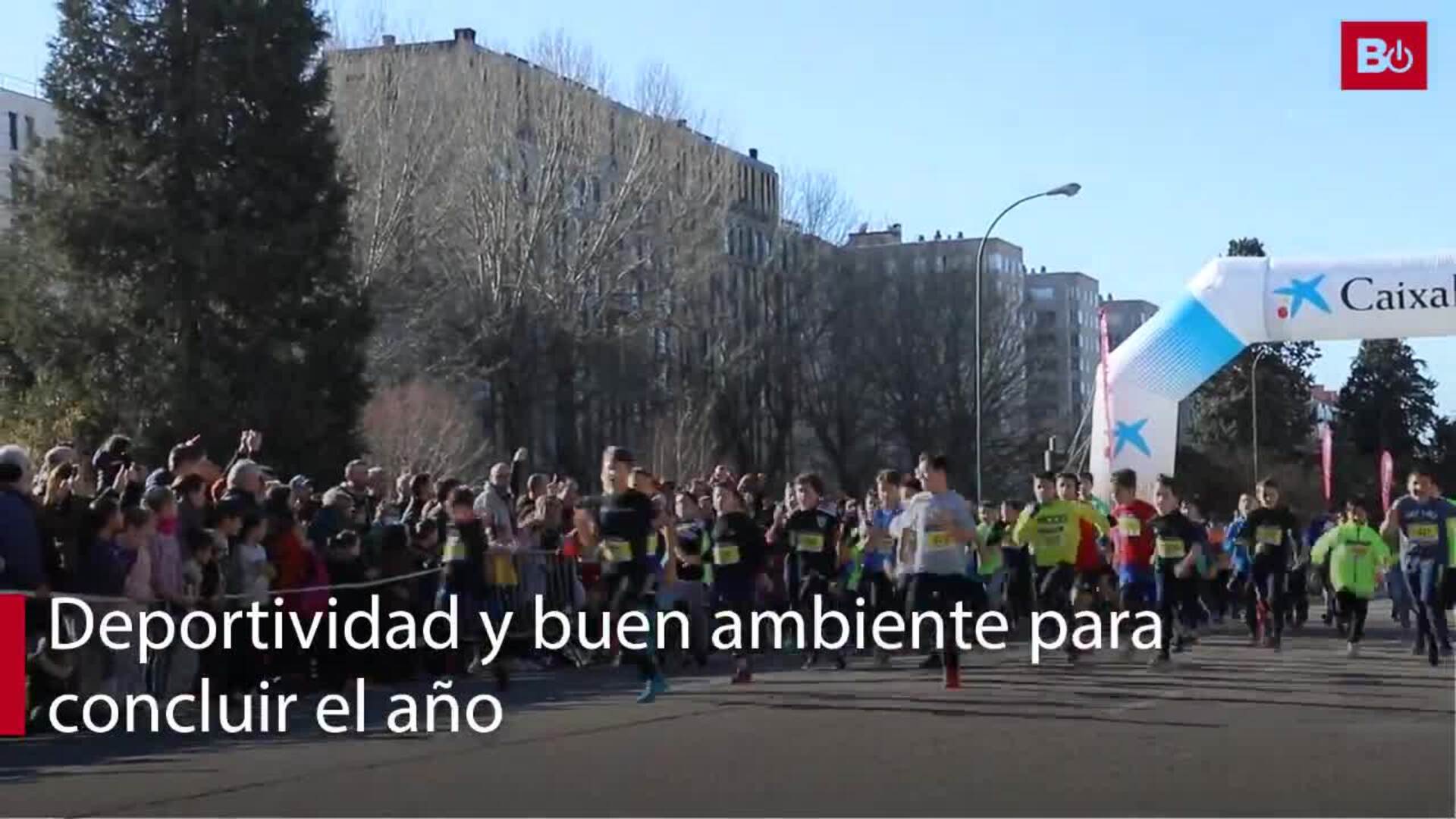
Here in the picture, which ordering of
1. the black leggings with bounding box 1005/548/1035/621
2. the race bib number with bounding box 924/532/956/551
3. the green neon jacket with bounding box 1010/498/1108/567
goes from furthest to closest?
the black leggings with bounding box 1005/548/1035/621, the green neon jacket with bounding box 1010/498/1108/567, the race bib number with bounding box 924/532/956/551

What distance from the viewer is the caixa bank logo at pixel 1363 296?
28.8 m

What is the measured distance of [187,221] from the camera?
4316cm

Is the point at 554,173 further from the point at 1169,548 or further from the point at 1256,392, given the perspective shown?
the point at 1256,392

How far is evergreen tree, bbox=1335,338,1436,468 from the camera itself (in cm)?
9912

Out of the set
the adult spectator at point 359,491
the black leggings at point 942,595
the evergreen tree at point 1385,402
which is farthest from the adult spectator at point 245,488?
the evergreen tree at point 1385,402

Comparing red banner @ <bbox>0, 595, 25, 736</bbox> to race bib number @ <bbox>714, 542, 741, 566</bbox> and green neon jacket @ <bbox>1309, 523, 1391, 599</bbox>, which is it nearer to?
race bib number @ <bbox>714, 542, 741, 566</bbox>

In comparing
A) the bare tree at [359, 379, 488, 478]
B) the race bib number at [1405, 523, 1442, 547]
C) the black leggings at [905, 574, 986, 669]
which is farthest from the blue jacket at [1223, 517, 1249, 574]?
the bare tree at [359, 379, 488, 478]

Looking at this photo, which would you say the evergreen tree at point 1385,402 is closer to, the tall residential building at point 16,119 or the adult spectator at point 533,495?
the tall residential building at point 16,119

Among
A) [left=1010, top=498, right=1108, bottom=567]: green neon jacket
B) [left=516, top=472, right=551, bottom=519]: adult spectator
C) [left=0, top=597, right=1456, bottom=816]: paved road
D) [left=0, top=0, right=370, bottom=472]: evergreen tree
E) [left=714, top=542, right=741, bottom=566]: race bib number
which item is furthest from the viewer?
[left=0, top=0, right=370, bottom=472]: evergreen tree

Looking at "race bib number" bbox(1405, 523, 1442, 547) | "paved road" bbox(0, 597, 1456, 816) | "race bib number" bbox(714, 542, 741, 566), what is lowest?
"paved road" bbox(0, 597, 1456, 816)

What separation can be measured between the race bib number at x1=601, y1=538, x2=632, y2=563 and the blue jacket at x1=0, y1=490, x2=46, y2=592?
13.5ft

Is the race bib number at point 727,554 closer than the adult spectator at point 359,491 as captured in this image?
Yes

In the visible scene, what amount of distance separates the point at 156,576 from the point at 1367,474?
278 feet

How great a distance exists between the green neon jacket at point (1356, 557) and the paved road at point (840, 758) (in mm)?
5768
